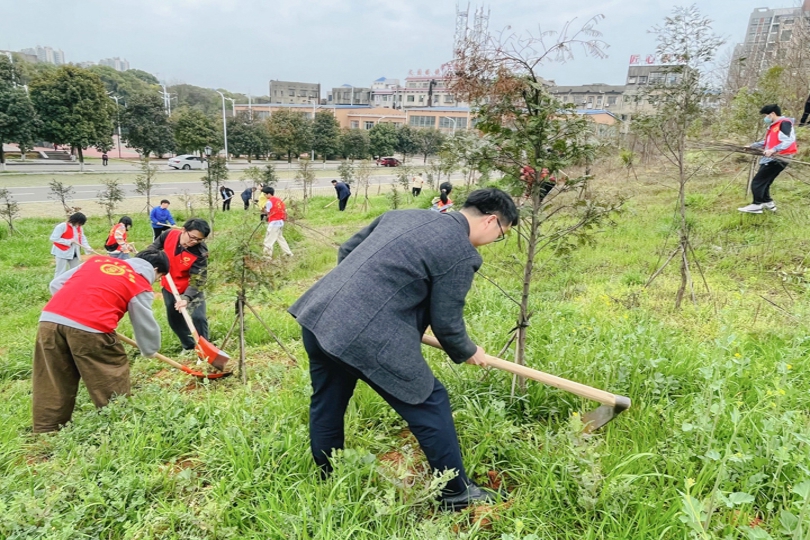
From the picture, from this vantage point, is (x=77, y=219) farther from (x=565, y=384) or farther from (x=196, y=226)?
(x=565, y=384)

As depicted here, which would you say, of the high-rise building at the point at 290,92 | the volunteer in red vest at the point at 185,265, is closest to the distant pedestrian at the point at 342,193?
the volunteer in red vest at the point at 185,265

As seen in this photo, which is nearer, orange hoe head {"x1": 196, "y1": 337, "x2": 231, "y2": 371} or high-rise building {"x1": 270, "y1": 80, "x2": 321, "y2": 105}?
orange hoe head {"x1": 196, "y1": 337, "x2": 231, "y2": 371}

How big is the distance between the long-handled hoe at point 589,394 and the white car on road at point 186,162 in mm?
31879

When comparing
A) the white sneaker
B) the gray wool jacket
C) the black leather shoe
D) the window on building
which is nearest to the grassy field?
the black leather shoe

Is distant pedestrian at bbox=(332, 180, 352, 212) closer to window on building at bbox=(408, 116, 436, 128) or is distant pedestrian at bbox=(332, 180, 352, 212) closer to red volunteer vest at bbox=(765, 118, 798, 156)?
red volunteer vest at bbox=(765, 118, 798, 156)

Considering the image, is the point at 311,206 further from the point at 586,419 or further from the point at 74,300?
the point at 586,419

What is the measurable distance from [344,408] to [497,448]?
846 mm

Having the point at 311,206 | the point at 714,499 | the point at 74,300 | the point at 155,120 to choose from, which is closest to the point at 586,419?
the point at 714,499

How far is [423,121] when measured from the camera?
209 ft

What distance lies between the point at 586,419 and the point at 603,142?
1.56 meters

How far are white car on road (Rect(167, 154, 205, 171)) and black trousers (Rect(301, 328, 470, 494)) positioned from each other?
31590mm

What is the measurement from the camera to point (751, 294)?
4582 mm

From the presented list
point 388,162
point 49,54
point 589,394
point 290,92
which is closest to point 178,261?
point 589,394

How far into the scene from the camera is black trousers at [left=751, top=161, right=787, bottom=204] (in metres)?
6.46
